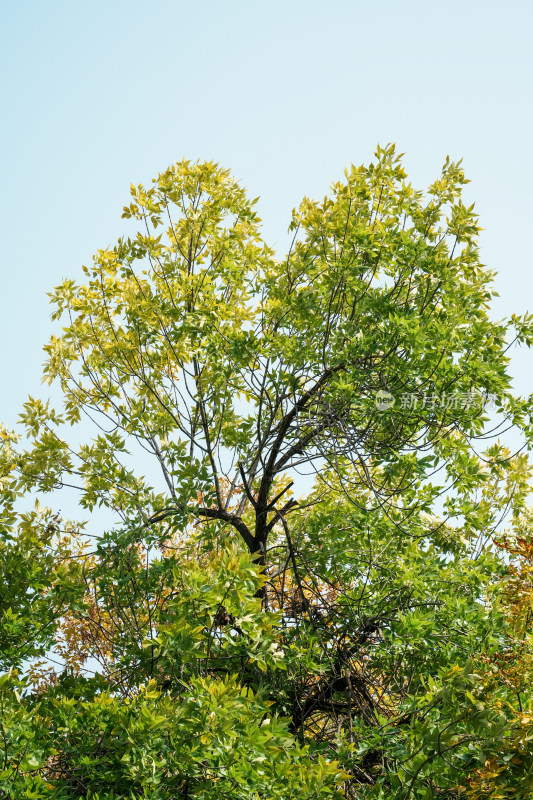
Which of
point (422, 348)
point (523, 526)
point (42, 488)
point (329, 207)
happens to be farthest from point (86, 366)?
point (523, 526)

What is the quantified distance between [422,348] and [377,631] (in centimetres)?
267

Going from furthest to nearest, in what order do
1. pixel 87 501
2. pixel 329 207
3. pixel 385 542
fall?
pixel 87 501
pixel 385 542
pixel 329 207

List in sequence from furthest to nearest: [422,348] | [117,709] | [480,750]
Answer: [422,348] < [117,709] < [480,750]

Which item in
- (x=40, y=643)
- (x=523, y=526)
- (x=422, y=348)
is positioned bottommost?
(x=523, y=526)

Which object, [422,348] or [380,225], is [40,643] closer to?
[422,348]

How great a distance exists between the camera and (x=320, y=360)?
6375 mm

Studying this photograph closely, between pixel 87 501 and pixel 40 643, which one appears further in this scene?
pixel 87 501

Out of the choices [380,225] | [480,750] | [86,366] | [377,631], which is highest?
[86,366]

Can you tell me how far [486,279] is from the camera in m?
6.14

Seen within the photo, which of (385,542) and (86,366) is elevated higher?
(86,366)

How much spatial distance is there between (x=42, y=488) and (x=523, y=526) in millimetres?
5130

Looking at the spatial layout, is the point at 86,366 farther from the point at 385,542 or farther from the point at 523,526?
the point at 523,526

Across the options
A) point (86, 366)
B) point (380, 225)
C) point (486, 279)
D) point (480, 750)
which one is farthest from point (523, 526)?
point (86, 366)

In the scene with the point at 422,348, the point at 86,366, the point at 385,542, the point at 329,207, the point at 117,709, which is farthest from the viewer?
the point at 86,366
